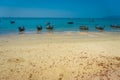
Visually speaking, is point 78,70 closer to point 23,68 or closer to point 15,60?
point 23,68

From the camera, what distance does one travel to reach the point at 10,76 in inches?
255

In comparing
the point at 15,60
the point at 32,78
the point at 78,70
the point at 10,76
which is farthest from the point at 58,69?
the point at 15,60

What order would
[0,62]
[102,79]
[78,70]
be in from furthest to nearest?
[0,62] → [78,70] → [102,79]

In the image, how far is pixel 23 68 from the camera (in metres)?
7.41

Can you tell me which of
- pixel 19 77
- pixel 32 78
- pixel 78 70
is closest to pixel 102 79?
pixel 78 70

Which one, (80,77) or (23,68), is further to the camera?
(23,68)

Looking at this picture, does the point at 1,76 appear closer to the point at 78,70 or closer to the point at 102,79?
the point at 78,70

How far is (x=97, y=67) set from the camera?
7.55m

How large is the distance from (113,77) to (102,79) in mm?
423

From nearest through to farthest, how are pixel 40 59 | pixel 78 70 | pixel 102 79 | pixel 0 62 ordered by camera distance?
pixel 102 79 < pixel 78 70 < pixel 0 62 < pixel 40 59

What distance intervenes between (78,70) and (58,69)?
806mm

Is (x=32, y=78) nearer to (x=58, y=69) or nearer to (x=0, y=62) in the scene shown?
(x=58, y=69)

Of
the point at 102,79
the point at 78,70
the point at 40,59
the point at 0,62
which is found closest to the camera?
the point at 102,79

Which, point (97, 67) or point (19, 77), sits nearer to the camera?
point (19, 77)
